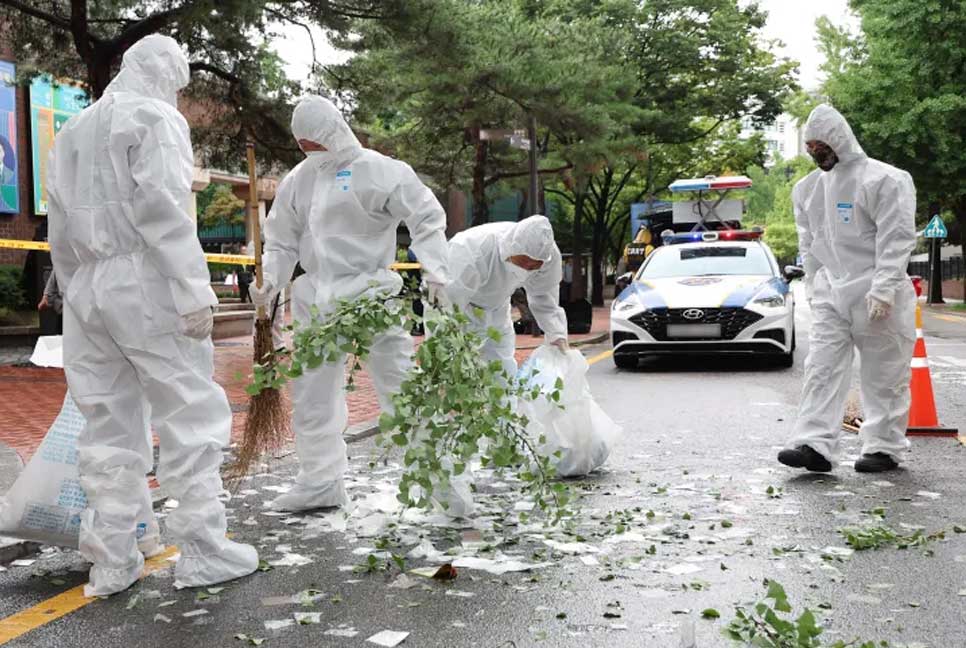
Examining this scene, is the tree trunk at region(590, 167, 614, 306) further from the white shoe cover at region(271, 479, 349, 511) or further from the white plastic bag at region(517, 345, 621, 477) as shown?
the white shoe cover at region(271, 479, 349, 511)

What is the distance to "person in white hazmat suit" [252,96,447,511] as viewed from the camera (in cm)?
541

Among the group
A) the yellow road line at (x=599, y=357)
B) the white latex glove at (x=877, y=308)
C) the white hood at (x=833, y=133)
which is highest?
the white hood at (x=833, y=133)

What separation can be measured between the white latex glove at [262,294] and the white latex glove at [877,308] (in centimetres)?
331

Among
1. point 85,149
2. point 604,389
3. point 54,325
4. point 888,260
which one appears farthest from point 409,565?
point 54,325

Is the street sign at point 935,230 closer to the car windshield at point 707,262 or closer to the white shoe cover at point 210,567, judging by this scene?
the car windshield at point 707,262

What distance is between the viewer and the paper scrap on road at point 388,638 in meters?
3.62

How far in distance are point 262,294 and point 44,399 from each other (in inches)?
245

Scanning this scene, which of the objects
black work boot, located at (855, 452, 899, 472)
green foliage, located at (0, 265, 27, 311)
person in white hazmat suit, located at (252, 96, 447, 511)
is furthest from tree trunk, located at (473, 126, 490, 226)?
person in white hazmat suit, located at (252, 96, 447, 511)

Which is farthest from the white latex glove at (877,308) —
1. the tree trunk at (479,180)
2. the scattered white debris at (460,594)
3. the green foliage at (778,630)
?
the tree trunk at (479,180)

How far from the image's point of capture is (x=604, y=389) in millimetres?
11406

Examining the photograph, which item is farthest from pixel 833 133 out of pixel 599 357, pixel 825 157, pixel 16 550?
pixel 599 357

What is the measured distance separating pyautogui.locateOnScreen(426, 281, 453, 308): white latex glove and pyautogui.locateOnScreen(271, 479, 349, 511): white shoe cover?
43.0 inches

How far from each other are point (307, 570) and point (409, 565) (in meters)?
0.41

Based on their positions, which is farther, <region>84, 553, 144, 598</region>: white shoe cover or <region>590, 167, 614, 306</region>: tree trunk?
<region>590, 167, 614, 306</region>: tree trunk
